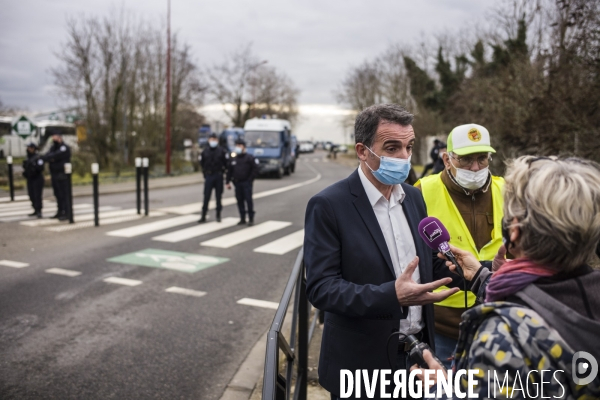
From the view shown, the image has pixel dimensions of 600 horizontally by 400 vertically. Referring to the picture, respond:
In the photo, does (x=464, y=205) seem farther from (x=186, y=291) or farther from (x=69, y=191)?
(x=69, y=191)

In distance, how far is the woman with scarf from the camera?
4.52ft

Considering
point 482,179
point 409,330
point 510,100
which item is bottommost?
point 409,330

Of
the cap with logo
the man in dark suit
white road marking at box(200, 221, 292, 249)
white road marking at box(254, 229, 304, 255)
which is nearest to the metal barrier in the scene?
the man in dark suit

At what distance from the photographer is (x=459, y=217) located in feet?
10.5

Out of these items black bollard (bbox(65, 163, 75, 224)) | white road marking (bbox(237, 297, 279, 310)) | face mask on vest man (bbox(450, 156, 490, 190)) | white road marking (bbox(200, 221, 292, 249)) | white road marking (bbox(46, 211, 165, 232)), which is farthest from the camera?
black bollard (bbox(65, 163, 75, 224))

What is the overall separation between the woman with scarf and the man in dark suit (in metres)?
0.59

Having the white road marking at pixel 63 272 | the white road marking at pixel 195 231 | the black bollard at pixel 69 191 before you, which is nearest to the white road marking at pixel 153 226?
the white road marking at pixel 195 231

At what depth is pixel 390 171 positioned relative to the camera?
252 cm

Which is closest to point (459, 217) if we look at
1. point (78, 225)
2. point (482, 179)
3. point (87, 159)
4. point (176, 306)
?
point (482, 179)

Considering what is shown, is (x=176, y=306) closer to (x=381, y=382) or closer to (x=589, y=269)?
(x=381, y=382)

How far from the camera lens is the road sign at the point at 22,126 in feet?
57.2

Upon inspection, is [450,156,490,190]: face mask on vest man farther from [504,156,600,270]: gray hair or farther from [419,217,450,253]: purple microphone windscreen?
[504,156,600,270]: gray hair

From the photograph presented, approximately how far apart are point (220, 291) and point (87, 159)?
20917mm

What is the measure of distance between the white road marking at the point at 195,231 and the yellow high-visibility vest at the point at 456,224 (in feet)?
25.4
